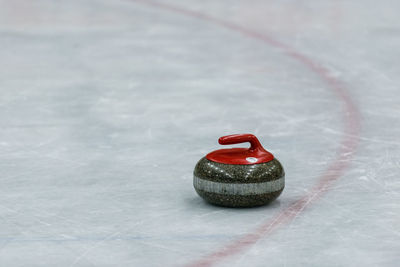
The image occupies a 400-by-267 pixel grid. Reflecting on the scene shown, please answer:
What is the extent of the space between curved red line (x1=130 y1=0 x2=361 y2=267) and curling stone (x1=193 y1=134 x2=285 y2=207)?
0.67 ft

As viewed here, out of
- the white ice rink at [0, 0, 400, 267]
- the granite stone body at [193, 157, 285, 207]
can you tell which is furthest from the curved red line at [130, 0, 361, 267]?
the granite stone body at [193, 157, 285, 207]

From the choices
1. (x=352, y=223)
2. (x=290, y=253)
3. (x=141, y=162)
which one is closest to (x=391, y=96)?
(x=141, y=162)

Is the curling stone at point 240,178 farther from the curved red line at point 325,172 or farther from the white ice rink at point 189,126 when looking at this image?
the curved red line at point 325,172

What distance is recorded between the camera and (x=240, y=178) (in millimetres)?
5984

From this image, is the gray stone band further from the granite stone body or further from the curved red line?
the curved red line

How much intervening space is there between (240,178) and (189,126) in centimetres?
259

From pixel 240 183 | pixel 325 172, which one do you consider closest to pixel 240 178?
pixel 240 183

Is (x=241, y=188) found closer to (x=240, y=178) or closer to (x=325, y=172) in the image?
(x=240, y=178)

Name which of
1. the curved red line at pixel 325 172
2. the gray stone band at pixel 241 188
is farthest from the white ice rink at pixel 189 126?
the gray stone band at pixel 241 188

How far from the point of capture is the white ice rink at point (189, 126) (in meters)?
5.46

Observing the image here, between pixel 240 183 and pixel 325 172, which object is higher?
pixel 240 183

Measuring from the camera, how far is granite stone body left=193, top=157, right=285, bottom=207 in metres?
5.99

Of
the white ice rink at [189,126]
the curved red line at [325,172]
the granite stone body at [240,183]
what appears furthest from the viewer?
the granite stone body at [240,183]

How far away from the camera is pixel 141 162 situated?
734cm
